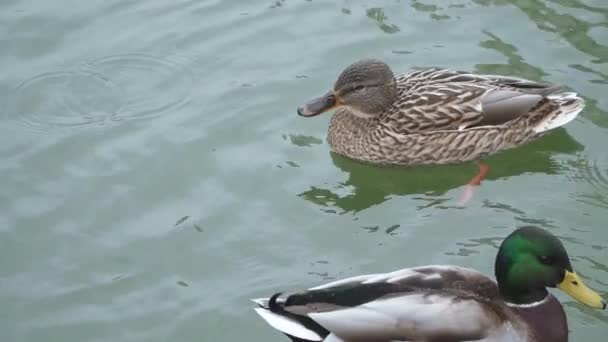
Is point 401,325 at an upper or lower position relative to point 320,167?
upper

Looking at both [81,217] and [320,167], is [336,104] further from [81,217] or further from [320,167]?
[81,217]

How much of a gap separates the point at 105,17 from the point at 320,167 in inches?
121

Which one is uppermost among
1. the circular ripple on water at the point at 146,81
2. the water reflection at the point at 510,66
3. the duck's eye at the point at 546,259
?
the duck's eye at the point at 546,259

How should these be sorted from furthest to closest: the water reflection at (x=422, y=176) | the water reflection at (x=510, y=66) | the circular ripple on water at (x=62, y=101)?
the water reflection at (x=510, y=66), the circular ripple on water at (x=62, y=101), the water reflection at (x=422, y=176)

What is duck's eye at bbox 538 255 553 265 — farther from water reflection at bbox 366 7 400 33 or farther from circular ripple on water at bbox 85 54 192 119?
water reflection at bbox 366 7 400 33

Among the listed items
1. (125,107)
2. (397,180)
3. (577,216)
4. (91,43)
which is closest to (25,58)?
(91,43)

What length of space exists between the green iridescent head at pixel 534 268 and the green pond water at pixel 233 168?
69 cm

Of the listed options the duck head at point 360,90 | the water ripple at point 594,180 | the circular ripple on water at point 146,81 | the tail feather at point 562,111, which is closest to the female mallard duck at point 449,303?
the water ripple at point 594,180

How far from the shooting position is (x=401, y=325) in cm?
560

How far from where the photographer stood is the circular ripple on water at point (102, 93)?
29.0ft

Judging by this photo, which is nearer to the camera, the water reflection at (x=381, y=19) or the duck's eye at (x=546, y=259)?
the duck's eye at (x=546, y=259)

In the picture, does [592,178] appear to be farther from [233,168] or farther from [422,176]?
[233,168]

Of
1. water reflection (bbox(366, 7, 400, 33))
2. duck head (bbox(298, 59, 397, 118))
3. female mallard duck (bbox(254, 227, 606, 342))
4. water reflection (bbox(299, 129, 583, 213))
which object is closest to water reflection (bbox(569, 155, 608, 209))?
water reflection (bbox(299, 129, 583, 213))

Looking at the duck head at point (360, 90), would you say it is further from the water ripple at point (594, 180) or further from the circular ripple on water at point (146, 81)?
the water ripple at point (594, 180)
